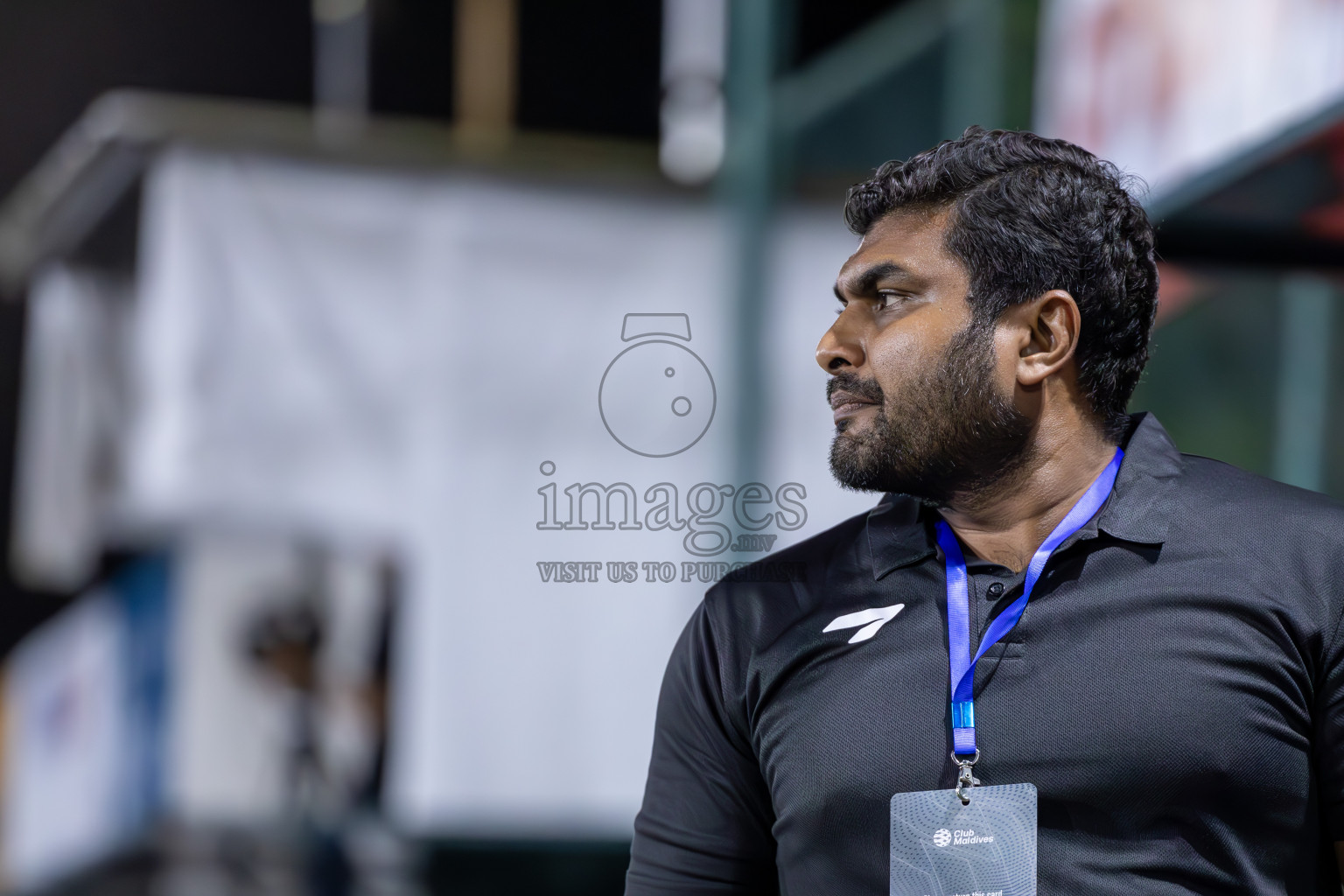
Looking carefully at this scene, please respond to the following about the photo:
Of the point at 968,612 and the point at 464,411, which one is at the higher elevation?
the point at 464,411

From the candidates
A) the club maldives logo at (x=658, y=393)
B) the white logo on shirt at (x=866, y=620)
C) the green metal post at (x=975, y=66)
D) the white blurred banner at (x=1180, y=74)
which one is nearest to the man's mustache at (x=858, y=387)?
the white logo on shirt at (x=866, y=620)

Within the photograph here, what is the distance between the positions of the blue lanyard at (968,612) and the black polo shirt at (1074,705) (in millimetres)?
13

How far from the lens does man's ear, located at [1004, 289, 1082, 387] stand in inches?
66.8

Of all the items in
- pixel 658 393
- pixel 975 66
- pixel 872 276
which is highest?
pixel 975 66

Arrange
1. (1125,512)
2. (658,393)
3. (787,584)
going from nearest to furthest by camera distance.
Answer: (1125,512)
(787,584)
(658,393)

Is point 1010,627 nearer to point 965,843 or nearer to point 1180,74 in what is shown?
point 965,843

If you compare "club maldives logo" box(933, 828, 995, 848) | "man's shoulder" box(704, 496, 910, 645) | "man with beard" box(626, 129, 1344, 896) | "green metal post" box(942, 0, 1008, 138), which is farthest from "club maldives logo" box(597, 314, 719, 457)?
"club maldives logo" box(933, 828, 995, 848)

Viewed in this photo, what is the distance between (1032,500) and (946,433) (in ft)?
0.46

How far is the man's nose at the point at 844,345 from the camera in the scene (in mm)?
1703

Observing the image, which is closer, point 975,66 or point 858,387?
point 858,387

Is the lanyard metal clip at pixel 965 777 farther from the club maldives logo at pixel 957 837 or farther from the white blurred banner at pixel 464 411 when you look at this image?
the white blurred banner at pixel 464 411

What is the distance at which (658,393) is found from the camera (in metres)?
2.91

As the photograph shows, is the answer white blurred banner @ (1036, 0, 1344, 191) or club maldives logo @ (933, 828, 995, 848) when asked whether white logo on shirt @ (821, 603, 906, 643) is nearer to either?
club maldives logo @ (933, 828, 995, 848)

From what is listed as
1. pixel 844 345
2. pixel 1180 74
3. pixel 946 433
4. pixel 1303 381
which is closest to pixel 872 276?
pixel 844 345
